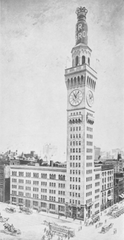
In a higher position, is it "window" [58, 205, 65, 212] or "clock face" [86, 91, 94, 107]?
"clock face" [86, 91, 94, 107]

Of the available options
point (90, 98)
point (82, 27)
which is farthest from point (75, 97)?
point (82, 27)

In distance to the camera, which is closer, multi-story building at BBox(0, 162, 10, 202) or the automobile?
the automobile

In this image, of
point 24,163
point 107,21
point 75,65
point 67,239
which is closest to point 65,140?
point 24,163

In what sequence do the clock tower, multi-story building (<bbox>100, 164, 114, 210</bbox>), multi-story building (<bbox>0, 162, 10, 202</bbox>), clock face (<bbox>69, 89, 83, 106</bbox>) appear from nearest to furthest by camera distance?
the clock tower, multi-story building (<bbox>100, 164, 114, 210</bbox>), clock face (<bbox>69, 89, 83, 106</bbox>), multi-story building (<bbox>0, 162, 10, 202</bbox>)

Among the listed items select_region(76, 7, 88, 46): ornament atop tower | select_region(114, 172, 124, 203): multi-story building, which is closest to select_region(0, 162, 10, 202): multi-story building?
select_region(114, 172, 124, 203): multi-story building

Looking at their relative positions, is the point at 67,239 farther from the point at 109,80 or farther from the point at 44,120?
the point at 109,80

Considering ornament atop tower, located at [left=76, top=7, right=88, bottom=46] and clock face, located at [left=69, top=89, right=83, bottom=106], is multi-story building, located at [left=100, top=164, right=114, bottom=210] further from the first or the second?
ornament atop tower, located at [left=76, top=7, right=88, bottom=46]
